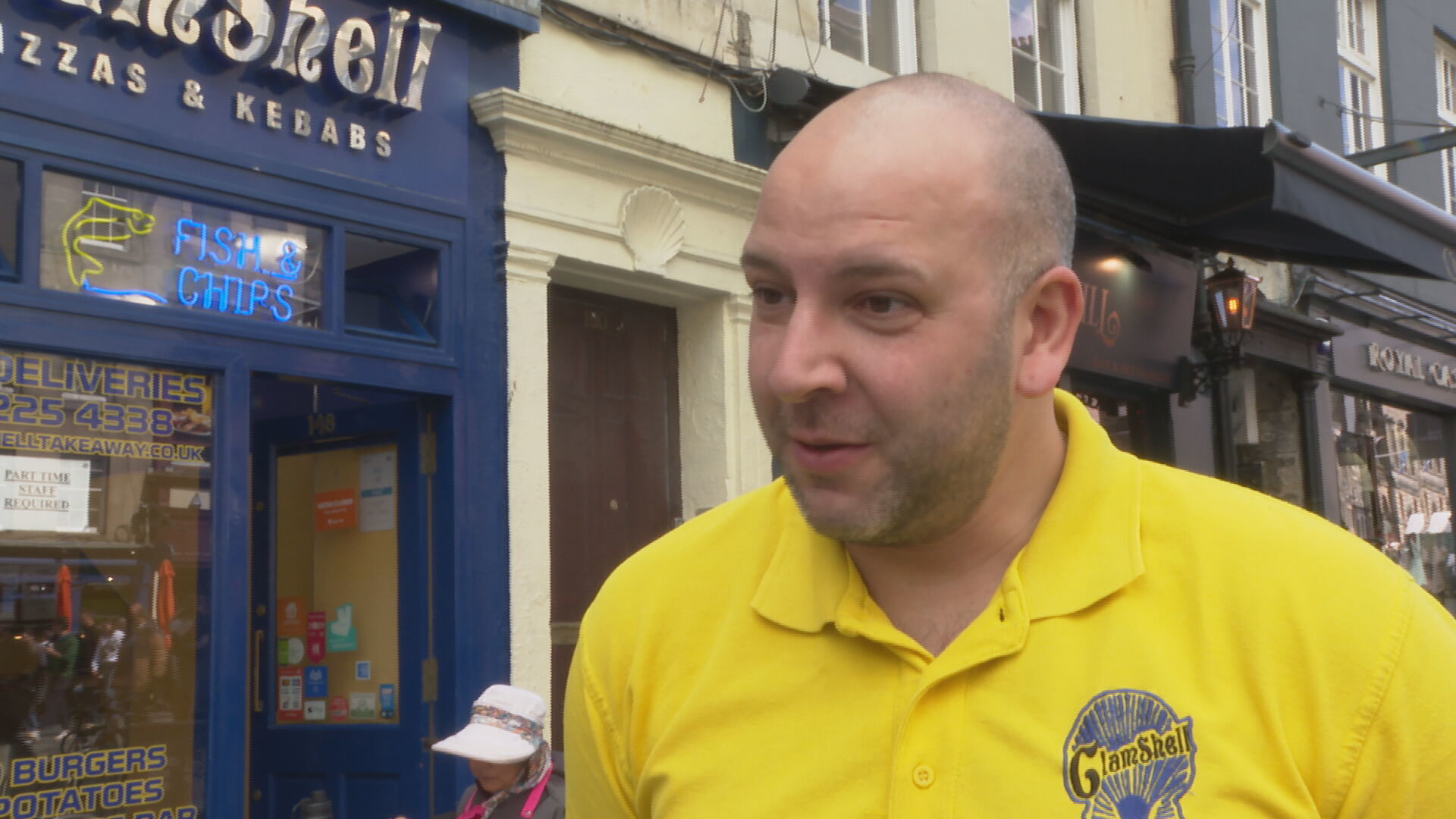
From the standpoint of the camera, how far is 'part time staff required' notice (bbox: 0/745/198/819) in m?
4.71

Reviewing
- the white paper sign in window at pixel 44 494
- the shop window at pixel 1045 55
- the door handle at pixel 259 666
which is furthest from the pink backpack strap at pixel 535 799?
the shop window at pixel 1045 55

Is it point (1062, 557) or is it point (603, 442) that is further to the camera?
point (603, 442)

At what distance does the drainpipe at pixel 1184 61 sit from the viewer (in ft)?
37.7

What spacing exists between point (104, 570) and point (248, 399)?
0.83 meters

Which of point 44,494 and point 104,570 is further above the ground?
point 44,494

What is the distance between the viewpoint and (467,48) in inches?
249

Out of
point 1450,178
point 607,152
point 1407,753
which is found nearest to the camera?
point 1407,753

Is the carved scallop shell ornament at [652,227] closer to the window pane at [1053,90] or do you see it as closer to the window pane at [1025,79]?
the window pane at [1025,79]

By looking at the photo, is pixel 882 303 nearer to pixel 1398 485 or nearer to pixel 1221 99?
pixel 1221 99

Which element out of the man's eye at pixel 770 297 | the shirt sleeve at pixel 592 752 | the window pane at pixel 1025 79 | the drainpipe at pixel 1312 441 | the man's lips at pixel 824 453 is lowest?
the shirt sleeve at pixel 592 752

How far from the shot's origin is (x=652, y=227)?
7066 mm

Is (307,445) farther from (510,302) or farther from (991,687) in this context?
(991,687)

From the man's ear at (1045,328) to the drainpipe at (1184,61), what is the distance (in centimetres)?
1075

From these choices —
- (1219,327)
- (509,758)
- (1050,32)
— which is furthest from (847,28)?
(509,758)
